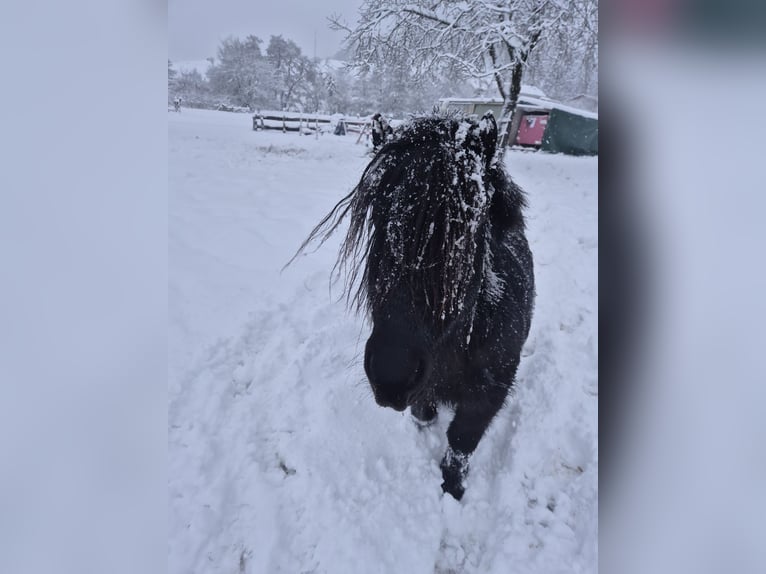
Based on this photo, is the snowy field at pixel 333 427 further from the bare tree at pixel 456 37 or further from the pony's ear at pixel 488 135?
the bare tree at pixel 456 37

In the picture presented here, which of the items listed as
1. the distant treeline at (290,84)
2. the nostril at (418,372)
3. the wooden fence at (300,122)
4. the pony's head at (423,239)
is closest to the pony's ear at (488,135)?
the pony's head at (423,239)

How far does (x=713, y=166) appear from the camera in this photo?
51cm

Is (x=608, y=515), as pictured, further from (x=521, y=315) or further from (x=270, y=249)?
(x=270, y=249)

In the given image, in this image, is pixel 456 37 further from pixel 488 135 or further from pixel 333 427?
pixel 333 427

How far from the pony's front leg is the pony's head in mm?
595

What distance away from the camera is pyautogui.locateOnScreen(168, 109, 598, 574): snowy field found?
156 cm

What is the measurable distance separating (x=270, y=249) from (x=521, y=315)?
7.93 feet

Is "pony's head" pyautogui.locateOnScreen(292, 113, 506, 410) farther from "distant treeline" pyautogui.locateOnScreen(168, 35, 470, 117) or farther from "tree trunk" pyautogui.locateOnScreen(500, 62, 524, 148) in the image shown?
"distant treeline" pyautogui.locateOnScreen(168, 35, 470, 117)

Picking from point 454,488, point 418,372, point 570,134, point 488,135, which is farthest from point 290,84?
point 454,488

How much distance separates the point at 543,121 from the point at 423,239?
0.69 metres

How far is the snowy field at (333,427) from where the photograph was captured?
156 cm

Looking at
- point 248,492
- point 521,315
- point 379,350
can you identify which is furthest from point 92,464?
point 521,315

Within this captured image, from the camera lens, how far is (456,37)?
1.46 meters

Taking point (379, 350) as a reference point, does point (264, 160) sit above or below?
above
